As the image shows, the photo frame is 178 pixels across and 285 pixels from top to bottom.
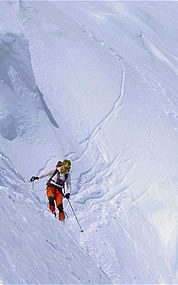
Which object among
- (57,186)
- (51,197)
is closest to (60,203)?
(51,197)

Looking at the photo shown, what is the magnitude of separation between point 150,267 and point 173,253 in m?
0.79

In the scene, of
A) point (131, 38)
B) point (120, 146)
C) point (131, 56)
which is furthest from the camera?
point (131, 38)

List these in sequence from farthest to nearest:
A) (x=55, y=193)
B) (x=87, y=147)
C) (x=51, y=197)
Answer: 1. (x=87, y=147)
2. (x=55, y=193)
3. (x=51, y=197)

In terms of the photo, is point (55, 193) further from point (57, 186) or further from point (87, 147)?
point (87, 147)

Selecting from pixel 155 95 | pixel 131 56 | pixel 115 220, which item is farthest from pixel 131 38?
pixel 115 220

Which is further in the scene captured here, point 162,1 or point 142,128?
point 162,1

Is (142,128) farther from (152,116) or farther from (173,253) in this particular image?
(173,253)

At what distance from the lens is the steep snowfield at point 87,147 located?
753 centimetres

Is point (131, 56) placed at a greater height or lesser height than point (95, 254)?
greater

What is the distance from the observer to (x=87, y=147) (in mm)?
13570

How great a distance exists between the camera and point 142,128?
14.5 m

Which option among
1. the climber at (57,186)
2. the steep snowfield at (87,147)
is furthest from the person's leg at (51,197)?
the steep snowfield at (87,147)

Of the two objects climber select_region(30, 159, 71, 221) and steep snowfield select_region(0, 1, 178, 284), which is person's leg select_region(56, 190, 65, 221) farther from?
steep snowfield select_region(0, 1, 178, 284)

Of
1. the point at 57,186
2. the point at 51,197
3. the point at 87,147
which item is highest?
the point at 57,186
